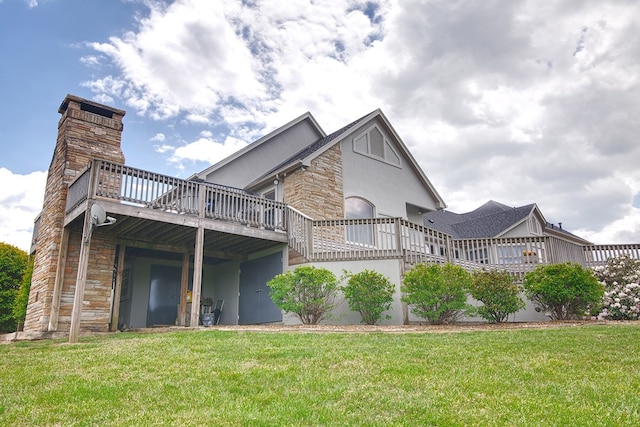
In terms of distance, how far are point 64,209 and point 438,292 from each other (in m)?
9.30

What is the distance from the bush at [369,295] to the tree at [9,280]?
1333cm

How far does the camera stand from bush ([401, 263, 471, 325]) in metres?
10.9

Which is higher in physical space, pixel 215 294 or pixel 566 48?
pixel 566 48

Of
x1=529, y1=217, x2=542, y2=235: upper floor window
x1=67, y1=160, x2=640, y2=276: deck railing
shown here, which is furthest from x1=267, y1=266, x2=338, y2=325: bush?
x1=529, y1=217, x2=542, y2=235: upper floor window

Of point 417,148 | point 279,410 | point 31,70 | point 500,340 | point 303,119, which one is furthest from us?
point 417,148

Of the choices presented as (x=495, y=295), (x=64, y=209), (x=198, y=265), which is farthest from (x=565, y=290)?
(x=64, y=209)

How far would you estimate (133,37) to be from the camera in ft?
46.5

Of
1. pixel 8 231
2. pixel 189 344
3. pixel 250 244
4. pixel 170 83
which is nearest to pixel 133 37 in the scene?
pixel 170 83

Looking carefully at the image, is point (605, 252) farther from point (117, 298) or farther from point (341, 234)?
point (117, 298)

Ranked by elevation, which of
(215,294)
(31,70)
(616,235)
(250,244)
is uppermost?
(31,70)

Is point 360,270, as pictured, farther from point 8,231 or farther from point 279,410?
point 8,231

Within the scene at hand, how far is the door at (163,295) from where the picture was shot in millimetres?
15555

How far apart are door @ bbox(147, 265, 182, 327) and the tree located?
6.24 meters

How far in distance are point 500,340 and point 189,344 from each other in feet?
15.2
